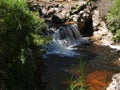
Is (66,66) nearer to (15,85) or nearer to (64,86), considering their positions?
(64,86)

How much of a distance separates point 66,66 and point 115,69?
2.77m

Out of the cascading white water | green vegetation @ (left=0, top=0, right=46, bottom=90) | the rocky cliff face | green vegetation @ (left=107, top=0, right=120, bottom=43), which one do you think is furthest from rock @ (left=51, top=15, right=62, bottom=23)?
green vegetation @ (left=0, top=0, right=46, bottom=90)

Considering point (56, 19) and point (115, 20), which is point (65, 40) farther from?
point (115, 20)

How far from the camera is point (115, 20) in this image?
76.6 feet

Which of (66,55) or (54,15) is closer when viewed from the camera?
(66,55)

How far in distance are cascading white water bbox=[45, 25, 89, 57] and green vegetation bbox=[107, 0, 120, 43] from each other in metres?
2.15

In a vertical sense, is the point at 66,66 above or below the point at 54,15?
below

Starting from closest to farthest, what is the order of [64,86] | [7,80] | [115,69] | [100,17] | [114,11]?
[7,80], [64,86], [115,69], [114,11], [100,17]

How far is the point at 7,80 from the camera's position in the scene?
1141cm

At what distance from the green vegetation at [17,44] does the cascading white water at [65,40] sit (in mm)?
8874

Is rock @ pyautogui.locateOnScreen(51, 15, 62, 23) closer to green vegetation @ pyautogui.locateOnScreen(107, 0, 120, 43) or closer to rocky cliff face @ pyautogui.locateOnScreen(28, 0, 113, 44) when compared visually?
rocky cliff face @ pyautogui.locateOnScreen(28, 0, 113, 44)

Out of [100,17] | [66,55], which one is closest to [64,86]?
[66,55]

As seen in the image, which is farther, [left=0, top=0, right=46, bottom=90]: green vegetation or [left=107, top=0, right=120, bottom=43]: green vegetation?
[left=107, top=0, right=120, bottom=43]: green vegetation

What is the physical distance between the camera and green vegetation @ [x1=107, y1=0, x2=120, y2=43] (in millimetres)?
23234
